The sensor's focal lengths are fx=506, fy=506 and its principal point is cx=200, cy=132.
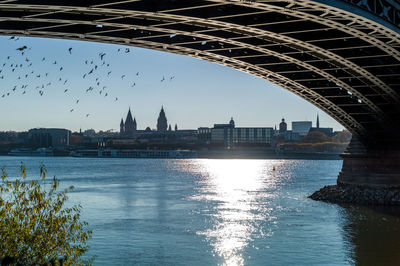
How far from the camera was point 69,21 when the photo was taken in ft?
86.2

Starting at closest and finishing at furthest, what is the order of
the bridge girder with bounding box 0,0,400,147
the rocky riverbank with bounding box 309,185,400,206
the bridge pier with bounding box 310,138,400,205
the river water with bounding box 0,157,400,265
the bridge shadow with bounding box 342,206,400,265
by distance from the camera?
the bridge girder with bounding box 0,0,400,147, the river water with bounding box 0,157,400,265, the bridge shadow with bounding box 342,206,400,265, the rocky riverbank with bounding box 309,185,400,206, the bridge pier with bounding box 310,138,400,205

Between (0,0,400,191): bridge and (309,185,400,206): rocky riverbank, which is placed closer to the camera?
(0,0,400,191): bridge

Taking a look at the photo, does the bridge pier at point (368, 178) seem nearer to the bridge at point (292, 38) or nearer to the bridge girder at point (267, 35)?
the bridge at point (292, 38)

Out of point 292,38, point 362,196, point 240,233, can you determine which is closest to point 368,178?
point 362,196

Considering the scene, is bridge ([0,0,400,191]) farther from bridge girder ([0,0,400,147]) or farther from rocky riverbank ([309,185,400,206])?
rocky riverbank ([309,185,400,206])

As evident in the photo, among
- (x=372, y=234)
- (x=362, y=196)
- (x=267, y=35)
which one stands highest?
(x=267, y=35)

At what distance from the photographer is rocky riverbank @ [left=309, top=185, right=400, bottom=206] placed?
176ft

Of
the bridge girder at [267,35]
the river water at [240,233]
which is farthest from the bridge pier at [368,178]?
the river water at [240,233]

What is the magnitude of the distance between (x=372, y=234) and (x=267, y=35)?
1796 centimetres

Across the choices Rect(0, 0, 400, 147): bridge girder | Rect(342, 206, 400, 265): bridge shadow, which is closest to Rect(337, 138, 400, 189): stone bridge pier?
Rect(0, 0, 400, 147): bridge girder

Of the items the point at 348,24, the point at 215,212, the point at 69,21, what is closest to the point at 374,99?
the point at 215,212

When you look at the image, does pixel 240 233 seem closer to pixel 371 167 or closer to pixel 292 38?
pixel 292 38

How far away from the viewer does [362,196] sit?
55.5 meters

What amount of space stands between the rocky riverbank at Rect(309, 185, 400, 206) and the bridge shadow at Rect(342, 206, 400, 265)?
2361 millimetres
